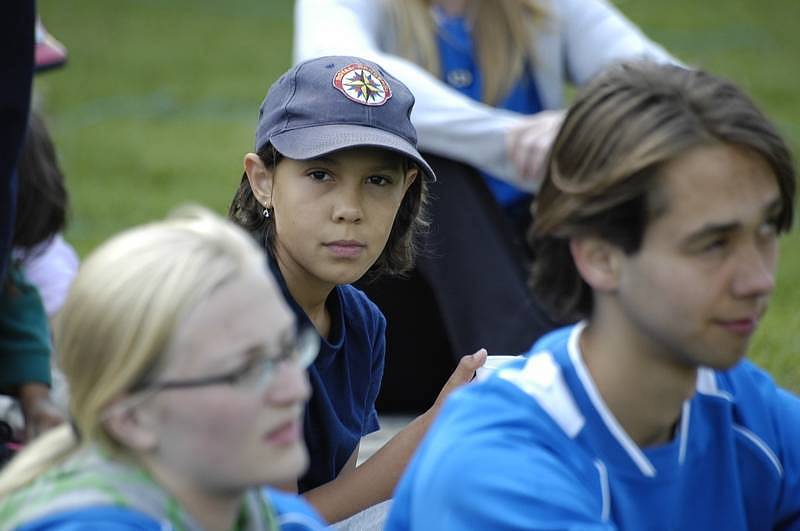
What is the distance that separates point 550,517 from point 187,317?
54cm

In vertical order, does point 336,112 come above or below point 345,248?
above

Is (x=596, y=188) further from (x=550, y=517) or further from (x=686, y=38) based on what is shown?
(x=686, y=38)

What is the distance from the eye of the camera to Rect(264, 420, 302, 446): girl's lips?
68.2 inches

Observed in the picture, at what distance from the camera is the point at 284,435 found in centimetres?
174

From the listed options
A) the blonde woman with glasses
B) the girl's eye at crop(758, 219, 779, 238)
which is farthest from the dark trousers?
the girl's eye at crop(758, 219, 779, 238)

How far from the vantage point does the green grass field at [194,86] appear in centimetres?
804

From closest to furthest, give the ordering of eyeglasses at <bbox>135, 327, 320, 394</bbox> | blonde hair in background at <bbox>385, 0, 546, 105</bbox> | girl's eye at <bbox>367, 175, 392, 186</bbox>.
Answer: eyeglasses at <bbox>135, 327, 320, 394</bbox> → girl's eye at <bbox>367, 175, 392, 186</bbox> → blonde hair in background at <bbox>385, 0, 546, 105</bbox>

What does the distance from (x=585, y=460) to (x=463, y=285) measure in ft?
7.16

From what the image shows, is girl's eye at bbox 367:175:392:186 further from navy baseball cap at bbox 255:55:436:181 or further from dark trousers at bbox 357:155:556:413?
dark trousers at bbox 357:155:556:413

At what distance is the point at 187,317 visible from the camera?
1.71 meters

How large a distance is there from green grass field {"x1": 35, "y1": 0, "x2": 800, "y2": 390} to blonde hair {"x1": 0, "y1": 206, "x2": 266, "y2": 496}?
3.42 meters

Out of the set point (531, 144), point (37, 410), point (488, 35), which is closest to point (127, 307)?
point (37, 410)

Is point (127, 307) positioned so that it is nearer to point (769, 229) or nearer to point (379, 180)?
point (769, 229)

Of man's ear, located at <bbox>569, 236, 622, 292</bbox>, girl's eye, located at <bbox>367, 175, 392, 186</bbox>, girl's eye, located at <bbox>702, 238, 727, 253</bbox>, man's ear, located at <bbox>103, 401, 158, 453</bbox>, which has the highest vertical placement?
girl's eye, located at <bbox>702, 238, 727, 253</bbox>
